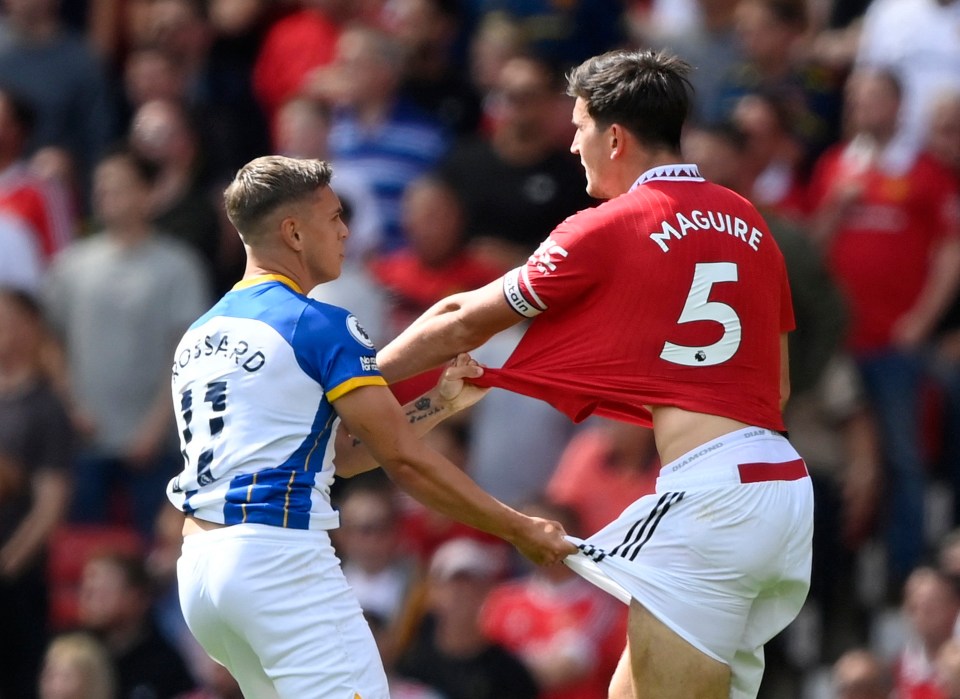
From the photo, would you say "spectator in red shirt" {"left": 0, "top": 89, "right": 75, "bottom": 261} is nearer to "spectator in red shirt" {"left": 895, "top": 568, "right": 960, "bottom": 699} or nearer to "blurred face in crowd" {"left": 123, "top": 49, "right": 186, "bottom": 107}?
"blurred face in crowd" {"left": 123, "top": 49, "right": 186, "bottom": 107}

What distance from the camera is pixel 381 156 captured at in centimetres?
1124

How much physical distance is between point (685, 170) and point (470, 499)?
1.28 metres

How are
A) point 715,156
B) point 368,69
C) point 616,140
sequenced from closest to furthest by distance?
point 616,140
point 715,156
point 368,69

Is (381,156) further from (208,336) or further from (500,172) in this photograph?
(208,336)

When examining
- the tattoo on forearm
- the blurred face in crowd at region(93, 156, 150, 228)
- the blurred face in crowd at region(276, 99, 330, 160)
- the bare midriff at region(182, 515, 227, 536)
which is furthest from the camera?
the blurred face in crowd at region(276, 99, 330, 160)

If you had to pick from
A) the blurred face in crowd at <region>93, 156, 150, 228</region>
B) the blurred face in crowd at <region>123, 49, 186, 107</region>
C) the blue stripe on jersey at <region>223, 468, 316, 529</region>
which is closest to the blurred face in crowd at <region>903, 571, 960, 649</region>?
the blue stripe on jersey at <region>223, 468, 316, 529</region>

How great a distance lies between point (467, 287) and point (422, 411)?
4.20 metres

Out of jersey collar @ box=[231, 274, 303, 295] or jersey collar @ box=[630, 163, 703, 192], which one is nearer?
jersey collar @ box=[231, 274, 303, 295]

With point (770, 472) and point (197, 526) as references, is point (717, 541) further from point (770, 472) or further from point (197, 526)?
point (197, 526)

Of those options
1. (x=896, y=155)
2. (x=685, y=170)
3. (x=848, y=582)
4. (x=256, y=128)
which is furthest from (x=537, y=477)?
(x=685, y=170)

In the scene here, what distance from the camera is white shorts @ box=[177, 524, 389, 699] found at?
5.38m

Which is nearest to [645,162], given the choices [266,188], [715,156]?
[266,188]

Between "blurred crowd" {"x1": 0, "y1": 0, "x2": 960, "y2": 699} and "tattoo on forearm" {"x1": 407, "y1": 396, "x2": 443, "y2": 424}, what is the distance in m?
3.15

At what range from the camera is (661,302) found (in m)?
5.65
